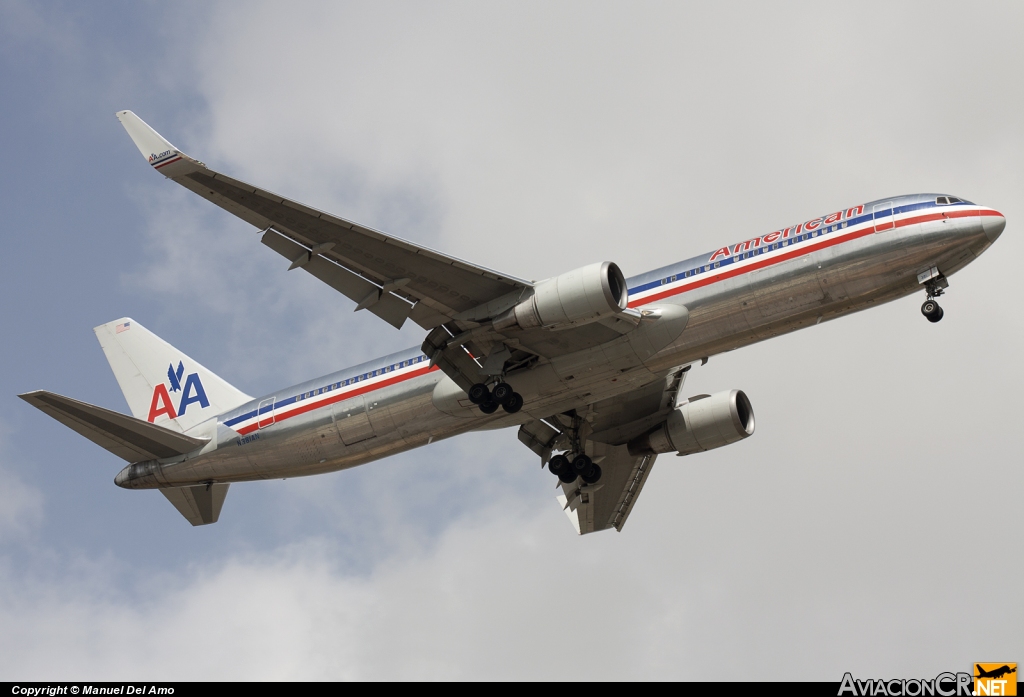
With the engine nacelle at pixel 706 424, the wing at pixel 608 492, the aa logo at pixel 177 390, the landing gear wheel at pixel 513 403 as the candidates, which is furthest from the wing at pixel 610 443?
the aa logo at pixel 177 390

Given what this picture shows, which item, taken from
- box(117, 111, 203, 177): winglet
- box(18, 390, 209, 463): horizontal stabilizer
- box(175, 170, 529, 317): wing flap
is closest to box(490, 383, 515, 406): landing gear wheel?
box(175, 170, 529, 317): wing flap

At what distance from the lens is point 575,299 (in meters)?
26.8

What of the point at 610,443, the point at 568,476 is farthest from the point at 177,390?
the point at 610,443

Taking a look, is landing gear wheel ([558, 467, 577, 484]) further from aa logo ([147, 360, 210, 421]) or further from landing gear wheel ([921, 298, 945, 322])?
landing gear wheel ([921, 298, 945, 322])

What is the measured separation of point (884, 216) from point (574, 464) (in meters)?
13.5

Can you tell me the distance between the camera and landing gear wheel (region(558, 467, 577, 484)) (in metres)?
35.6

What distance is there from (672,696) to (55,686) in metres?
15.5

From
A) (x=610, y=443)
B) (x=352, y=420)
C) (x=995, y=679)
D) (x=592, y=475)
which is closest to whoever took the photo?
(x=995, y=679)

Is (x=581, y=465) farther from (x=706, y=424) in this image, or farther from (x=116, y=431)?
(x=116, y=431)

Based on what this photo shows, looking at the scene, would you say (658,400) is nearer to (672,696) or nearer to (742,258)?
(742,258)

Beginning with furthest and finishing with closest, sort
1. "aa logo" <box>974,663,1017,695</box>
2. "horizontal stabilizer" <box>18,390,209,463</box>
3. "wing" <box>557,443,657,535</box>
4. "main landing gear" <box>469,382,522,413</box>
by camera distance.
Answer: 1. "wing" <box>557,443,657,535</box>
2. "horizontal stabilizer" <box>18,390,209,463</box>
3. "main landing gear" <box>469,382,522,413</box>
4. "aa logo" <box>974,663,1017,695</box>

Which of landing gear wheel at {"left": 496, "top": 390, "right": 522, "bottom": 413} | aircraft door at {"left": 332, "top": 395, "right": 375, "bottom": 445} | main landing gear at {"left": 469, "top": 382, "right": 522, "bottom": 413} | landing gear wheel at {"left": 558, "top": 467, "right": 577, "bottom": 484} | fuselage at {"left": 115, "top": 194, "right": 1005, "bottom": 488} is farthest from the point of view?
landing gear wheel at {"left": 558, "top": 467, "right": 577, "bottom": 484}

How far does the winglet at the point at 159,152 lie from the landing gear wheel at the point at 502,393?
9.91 meters

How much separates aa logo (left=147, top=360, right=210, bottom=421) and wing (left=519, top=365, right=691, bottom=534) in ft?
38.2
